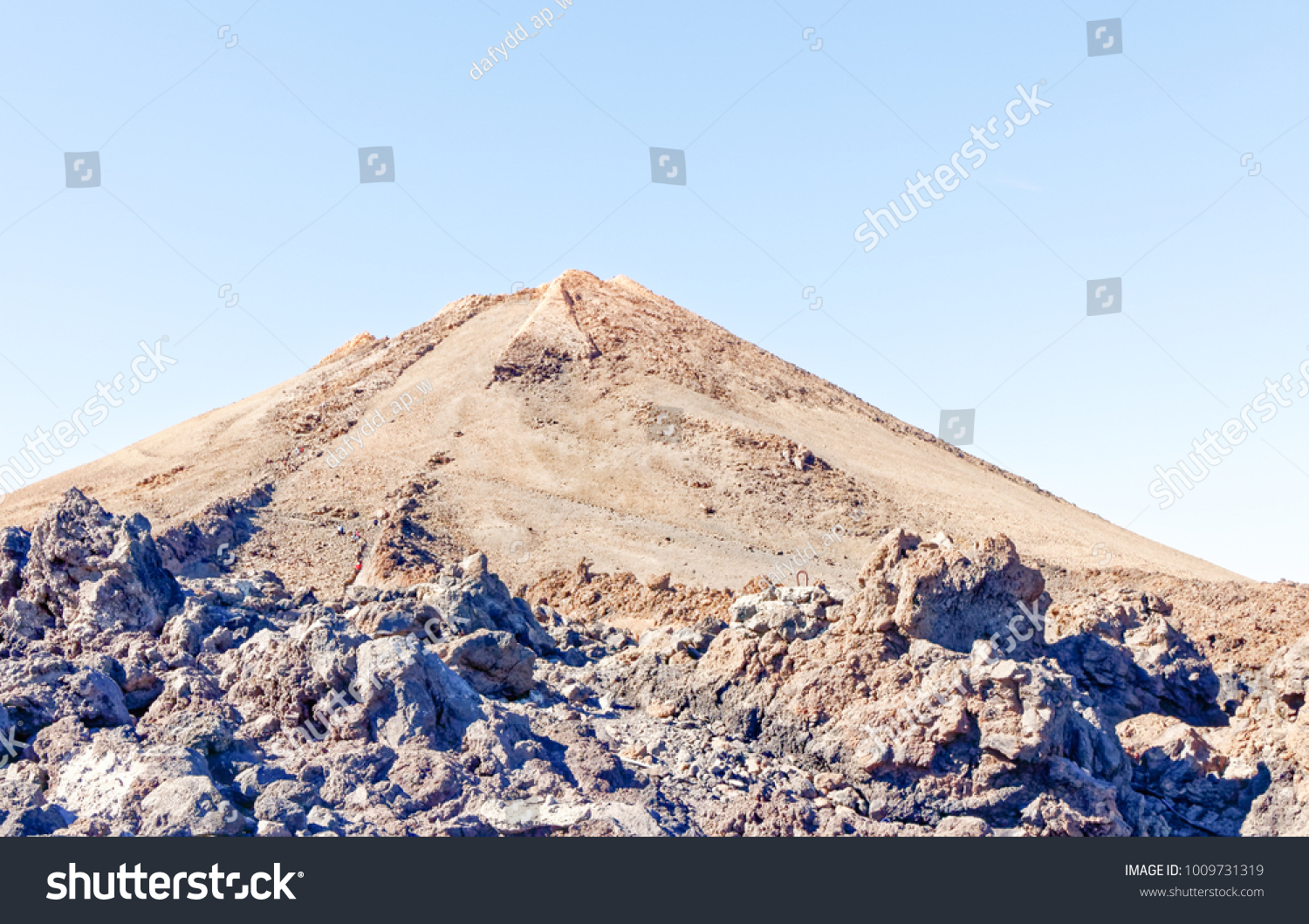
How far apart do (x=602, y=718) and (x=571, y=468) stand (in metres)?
34.0

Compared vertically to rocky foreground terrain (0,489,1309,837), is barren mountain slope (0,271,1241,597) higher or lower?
higher

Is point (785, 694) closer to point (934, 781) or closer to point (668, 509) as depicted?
point (934, 781)

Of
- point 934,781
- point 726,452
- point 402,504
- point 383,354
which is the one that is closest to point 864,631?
point 934,781

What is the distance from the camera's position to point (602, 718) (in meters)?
13.3

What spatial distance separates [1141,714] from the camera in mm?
15594

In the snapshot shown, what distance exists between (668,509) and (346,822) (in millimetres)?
34936

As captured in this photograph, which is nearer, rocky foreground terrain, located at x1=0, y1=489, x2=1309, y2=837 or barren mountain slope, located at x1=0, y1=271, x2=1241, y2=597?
rocky foreground terrain, located at x1=0, y1=489, x2=1309, y2=837

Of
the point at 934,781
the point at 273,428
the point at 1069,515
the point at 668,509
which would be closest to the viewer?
the point at 934,781

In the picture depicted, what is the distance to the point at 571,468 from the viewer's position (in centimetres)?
4716

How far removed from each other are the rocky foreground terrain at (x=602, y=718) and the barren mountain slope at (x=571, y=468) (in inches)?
612

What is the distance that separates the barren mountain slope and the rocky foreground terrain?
15.5 metres

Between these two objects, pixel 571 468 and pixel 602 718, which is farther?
pixel 571 468

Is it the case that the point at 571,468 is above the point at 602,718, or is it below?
above

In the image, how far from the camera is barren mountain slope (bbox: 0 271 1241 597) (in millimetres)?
37875
